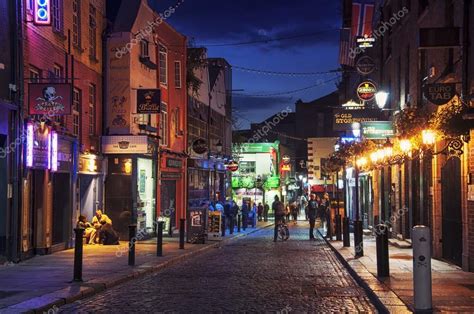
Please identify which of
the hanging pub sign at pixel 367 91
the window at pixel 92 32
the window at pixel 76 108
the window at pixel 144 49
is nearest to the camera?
the window at pixel 76 108

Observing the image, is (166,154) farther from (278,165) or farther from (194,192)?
(278,165)

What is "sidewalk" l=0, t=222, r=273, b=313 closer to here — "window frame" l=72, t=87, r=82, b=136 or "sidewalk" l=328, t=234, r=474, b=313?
"window frame" l=72, t=87, r=82, b=136

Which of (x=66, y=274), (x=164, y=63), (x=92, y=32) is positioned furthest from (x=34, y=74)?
(x=164, y=63)

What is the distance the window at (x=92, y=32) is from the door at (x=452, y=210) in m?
12.7

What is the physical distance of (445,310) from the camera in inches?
368

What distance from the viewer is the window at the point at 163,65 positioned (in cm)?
2865

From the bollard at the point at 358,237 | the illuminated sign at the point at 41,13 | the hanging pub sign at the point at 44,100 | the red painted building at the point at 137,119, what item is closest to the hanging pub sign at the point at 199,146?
the red painted building at the point at 137,119

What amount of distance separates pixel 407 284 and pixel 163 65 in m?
19.0

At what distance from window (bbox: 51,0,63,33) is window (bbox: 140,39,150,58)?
5847 mm

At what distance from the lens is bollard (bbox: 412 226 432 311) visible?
930 cm

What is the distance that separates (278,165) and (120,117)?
45261 millimetres

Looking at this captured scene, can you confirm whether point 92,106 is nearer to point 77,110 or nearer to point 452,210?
point 77,110

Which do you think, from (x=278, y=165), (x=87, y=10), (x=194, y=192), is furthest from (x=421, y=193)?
(x=278, y=165)

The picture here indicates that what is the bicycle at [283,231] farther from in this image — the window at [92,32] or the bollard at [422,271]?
the bollard at [422,271]
